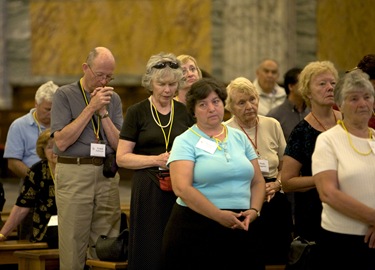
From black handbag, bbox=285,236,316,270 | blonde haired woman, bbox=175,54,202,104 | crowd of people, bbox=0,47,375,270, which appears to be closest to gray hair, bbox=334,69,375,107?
crowd of people, bbox=0,47,375,270

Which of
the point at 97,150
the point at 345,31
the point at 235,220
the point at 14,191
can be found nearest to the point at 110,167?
the point at 97,150

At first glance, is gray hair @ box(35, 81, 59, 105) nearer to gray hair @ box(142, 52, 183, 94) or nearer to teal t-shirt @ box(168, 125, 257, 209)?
gray hair @ box(142, 52, 183, 94)

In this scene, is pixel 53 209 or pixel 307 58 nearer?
pixel 53 209

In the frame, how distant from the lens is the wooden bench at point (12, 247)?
7.95 meters

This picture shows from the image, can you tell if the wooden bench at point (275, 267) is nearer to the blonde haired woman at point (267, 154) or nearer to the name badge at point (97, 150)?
the blonde haired woman at point (267, 154)

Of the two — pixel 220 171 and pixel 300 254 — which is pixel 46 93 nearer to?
pixel 300 254

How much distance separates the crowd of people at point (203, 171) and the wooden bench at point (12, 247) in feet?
0.26

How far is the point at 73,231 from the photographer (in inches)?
287

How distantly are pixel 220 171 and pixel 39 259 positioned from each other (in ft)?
7.98

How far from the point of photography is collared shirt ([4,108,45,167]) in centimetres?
903

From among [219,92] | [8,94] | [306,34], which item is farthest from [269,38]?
[219,92]

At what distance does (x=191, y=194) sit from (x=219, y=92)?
0.64m

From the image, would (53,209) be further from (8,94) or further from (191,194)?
(8,94)

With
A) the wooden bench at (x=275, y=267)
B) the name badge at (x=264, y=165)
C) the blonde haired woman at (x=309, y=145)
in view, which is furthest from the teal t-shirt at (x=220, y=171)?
the wooden bench at (x=275, y=267)
